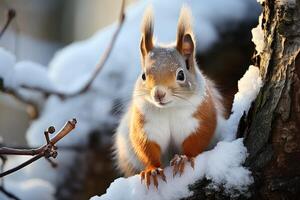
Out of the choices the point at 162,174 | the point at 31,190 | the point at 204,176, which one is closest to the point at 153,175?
the point at 162,174

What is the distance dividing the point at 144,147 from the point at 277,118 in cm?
39

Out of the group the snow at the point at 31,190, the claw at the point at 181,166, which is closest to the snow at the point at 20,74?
the snow at the point at 31,190

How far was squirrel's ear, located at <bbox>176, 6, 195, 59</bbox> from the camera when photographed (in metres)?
1.63

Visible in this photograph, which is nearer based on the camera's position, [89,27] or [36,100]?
[36,100]

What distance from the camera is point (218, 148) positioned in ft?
4.88

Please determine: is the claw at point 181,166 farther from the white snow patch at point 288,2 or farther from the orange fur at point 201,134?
the white snow patch at point 288,2

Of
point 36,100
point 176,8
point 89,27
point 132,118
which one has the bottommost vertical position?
point 132,118

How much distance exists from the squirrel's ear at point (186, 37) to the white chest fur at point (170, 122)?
121 millimetres

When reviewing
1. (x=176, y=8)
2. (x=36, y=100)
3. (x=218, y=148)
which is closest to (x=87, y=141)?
(x=36, y=100)

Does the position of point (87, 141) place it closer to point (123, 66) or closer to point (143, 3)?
point (123, 66)

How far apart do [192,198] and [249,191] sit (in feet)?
0.41

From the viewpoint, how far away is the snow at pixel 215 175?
1.41 meters

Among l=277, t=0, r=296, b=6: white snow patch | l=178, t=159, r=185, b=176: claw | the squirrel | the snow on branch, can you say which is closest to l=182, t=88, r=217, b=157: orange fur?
the squirrel

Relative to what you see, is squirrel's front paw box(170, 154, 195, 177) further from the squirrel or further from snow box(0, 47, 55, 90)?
snow box(0, 47, 55, 90)
